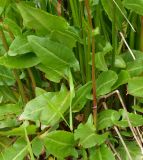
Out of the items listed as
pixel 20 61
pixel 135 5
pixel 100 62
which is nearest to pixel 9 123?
pixel 20 61

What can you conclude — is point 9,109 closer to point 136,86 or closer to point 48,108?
point 48,108

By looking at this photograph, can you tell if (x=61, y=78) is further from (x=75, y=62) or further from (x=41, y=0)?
(x=41, y=0)

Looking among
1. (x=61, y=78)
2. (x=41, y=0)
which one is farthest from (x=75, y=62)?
(x=41, y=0)

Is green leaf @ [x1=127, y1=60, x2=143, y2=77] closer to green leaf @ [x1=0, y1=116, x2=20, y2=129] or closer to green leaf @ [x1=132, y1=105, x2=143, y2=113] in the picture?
green leaf @ [x1=132, y1=105, x2=143, y2=113]

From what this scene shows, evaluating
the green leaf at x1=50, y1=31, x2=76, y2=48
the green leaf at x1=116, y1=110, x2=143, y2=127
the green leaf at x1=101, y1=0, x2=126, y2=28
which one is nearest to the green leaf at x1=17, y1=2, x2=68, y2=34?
the green leaf at x1=50, y1=31, x2=76, y2=48


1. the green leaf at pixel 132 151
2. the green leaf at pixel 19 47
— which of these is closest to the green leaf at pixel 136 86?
the green leaf at pixel 132 151

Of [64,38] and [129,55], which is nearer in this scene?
[64,38]
